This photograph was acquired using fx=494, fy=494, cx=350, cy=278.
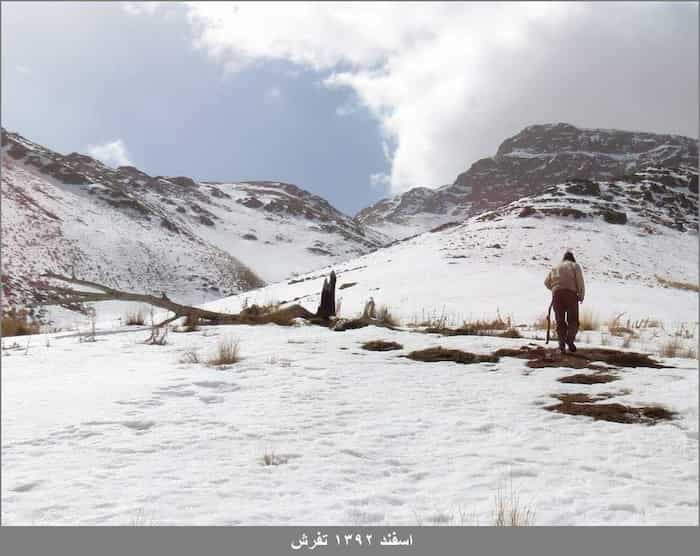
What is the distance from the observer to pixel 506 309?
664 inches

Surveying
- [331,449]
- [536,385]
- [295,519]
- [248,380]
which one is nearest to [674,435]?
[536,385]

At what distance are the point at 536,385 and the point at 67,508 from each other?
4.52 meters

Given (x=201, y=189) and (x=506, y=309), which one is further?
(x=201, y=189)

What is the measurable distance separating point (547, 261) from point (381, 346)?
2465 centimetres

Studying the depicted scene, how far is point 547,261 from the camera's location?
29547 millimetres

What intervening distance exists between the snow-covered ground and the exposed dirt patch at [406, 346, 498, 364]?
0.67 meters

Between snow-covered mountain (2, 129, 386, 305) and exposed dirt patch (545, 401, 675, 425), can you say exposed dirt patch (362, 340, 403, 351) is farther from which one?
snow-covered mountain (2, 129, 386, 305)

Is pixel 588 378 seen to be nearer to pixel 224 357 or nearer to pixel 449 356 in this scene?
pixel 449 356

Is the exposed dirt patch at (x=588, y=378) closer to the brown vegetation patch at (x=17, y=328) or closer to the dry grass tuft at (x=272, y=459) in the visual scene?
the dry grass tuft at (x=272, y=459)

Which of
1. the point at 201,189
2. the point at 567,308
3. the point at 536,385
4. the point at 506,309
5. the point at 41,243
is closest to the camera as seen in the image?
the point at 536,385

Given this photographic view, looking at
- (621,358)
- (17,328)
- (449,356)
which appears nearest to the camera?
(621,358)

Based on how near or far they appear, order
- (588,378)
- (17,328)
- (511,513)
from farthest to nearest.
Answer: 1. (17,328)
2. (588,378)
3. (511,513)

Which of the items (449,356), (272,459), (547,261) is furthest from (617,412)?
(547,261)

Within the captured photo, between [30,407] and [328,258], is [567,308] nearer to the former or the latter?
[30,407]
